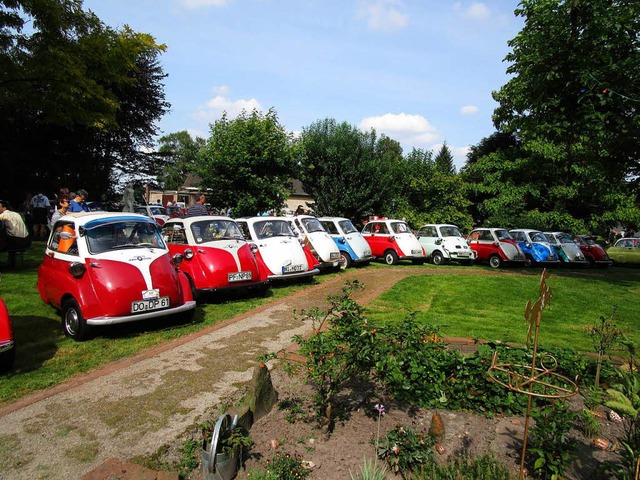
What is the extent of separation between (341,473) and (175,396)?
7.33ft

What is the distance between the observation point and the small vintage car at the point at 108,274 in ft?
20.3

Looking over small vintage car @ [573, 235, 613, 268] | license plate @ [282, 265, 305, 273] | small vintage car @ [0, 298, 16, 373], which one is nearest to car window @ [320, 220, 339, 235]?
license plate @ [282, 265, 305, 273]

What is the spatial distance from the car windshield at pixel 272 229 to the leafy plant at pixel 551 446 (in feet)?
28.7

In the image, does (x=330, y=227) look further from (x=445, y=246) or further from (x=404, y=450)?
(x=404, y=450)

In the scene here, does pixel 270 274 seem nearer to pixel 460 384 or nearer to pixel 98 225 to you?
pixel 98 225

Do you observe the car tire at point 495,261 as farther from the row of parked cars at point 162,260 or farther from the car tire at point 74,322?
the car tire at point 74,322

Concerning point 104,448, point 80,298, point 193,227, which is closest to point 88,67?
point 193,227

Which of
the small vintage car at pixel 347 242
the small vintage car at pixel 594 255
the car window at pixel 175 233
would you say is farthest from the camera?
the small vintage car at pixel 594 255

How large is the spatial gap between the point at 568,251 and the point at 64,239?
68.7ft

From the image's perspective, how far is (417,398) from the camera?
13.7 ft

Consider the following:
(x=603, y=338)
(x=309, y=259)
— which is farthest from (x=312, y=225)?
(x=603, y=338)

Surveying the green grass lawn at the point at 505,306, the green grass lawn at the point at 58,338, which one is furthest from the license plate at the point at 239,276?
the green grass lawn at the point at 505,306

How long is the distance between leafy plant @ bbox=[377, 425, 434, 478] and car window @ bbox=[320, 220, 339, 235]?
12.4m

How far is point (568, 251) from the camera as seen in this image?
20.3 metres
